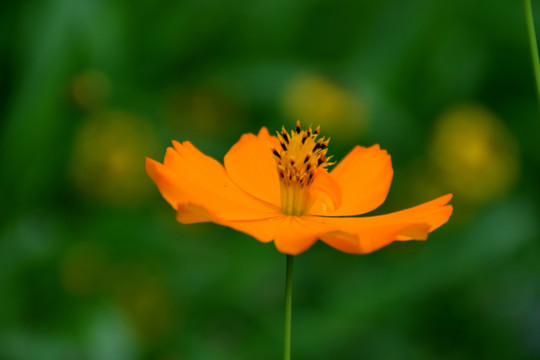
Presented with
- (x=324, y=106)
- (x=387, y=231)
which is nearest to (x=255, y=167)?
(x=387, y=231)

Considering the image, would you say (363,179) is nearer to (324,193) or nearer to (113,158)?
(324,193)

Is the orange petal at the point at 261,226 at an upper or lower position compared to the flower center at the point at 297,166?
lower

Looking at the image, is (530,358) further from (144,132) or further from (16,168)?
(16,168)

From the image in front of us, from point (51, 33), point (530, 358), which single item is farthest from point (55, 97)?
point (530, 358)

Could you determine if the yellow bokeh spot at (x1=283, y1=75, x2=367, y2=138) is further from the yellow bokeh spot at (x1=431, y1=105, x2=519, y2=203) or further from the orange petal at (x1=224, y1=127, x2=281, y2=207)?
the orange petal at (x1=224, y1=127, x2=281, y2=207)

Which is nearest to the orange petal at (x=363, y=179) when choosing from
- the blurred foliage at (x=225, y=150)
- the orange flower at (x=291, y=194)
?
the orange flower at (x=291, y=194)

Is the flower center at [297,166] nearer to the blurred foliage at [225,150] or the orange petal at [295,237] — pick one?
the orange petal at [295,237]
